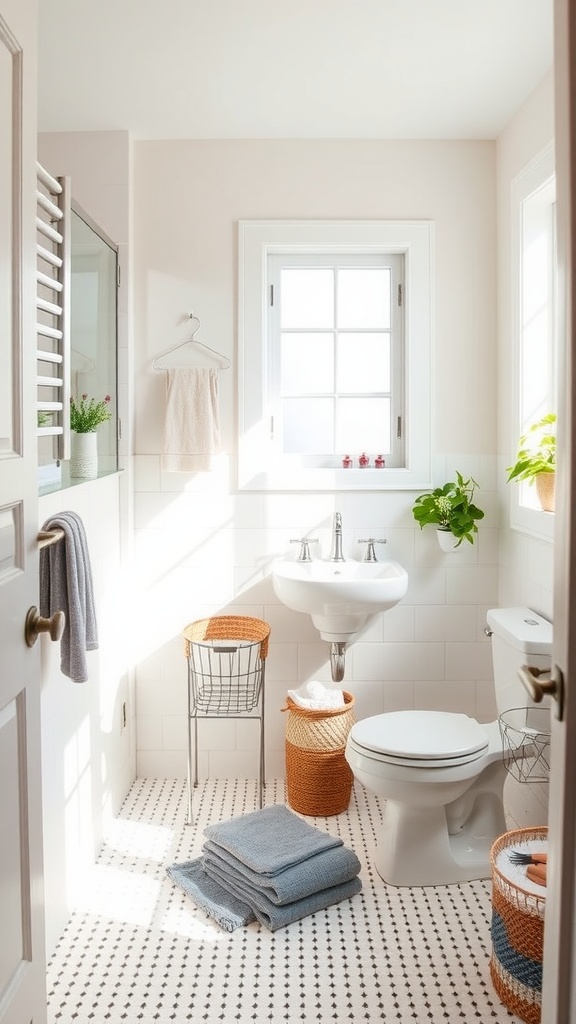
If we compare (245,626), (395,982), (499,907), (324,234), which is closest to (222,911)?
(395,982)

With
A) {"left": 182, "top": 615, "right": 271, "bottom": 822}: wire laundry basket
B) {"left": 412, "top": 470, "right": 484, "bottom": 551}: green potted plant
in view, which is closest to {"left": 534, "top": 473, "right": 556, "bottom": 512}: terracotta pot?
{"left": 412, "top": 470, "right": 484, "bottom": 551}: green potted plant

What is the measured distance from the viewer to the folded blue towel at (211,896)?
252 cm

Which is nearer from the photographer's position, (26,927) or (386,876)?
(26,927)

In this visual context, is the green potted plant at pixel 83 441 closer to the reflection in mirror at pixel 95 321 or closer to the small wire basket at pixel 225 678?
the reflection in mirror at pixel 95 321

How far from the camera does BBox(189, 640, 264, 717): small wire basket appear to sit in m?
3.33

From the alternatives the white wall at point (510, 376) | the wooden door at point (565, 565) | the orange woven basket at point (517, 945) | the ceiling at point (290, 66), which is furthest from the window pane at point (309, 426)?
the wooden door at point (565, 565)

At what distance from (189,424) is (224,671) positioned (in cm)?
105

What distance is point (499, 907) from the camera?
211 cm

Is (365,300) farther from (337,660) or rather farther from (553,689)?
(553,689)

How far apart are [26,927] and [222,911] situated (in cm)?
127

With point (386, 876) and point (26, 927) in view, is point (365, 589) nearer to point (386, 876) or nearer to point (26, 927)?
point (386, 876)

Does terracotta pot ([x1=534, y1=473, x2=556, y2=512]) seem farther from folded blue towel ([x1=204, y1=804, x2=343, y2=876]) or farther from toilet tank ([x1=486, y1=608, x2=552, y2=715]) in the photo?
folded blue towel ([x1=204, y1=804, x2=343, y2=876])

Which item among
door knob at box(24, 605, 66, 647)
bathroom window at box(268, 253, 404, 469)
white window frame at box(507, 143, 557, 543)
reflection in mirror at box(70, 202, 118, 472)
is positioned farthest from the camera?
bathroom window at box(268, 253, 404, 469)

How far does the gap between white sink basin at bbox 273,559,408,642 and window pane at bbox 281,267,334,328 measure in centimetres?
103
